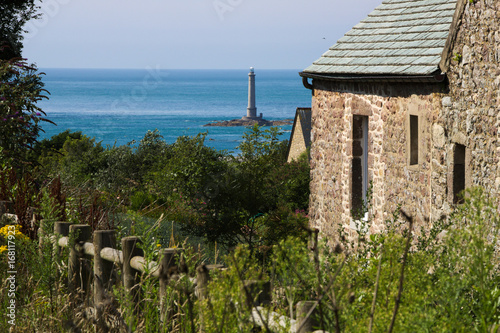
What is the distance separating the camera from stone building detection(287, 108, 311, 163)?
104ft

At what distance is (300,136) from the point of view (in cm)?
3203

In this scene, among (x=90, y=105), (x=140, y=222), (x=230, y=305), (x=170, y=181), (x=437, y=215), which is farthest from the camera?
(x=90, y=105)

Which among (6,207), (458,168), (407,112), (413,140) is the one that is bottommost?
(6,207)

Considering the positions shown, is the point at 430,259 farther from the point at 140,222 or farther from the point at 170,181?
the point at 170,181

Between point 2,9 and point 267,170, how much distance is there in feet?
36.5

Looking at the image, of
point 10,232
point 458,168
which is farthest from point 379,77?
point 10,232

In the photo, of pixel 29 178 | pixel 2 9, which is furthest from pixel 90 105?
pixel 29 178

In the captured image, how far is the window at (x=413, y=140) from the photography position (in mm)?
8820

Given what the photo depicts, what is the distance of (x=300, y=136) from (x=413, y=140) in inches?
915

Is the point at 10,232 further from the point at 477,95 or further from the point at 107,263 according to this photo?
the point at 477,95

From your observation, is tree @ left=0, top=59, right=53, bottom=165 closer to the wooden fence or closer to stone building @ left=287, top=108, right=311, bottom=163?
the wooden fence

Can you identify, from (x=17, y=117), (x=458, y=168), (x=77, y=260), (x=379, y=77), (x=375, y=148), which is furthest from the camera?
(x=375, y=148)

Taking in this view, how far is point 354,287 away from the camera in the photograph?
295 cm

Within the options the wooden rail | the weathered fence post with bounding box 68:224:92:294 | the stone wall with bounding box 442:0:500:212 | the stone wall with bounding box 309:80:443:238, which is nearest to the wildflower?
the wooden rail
